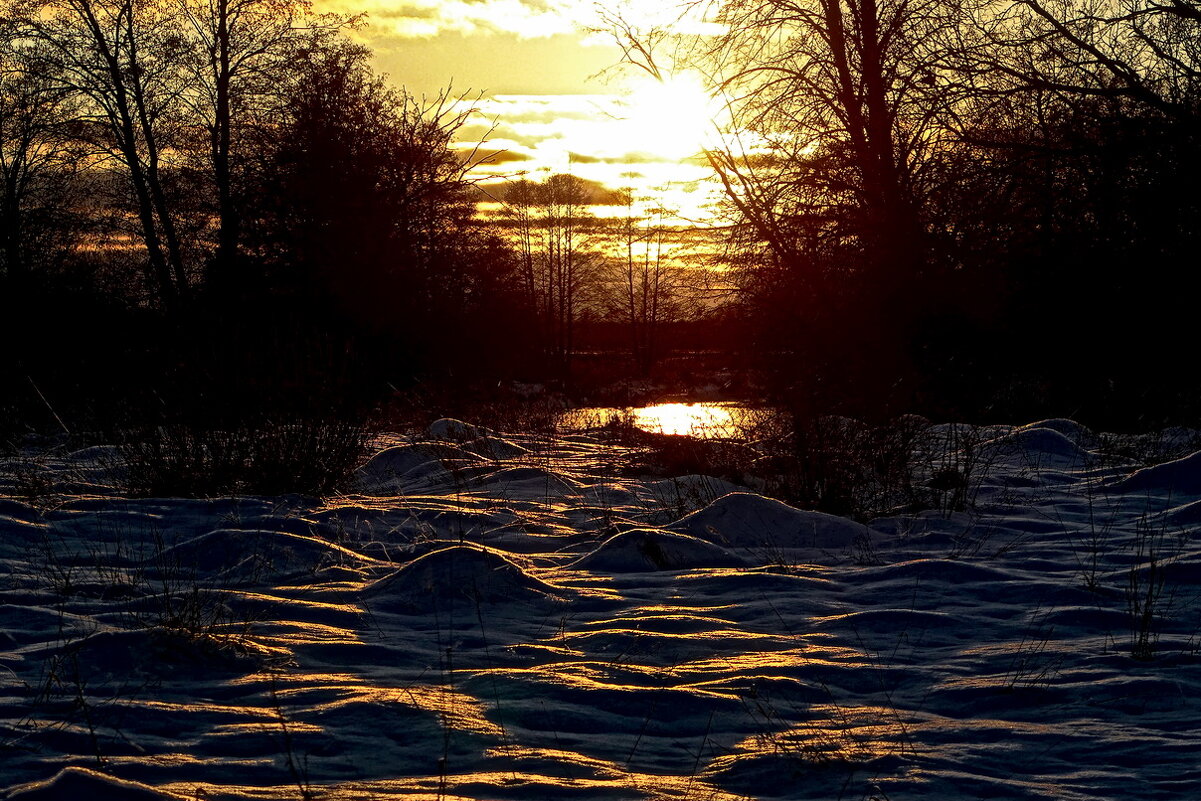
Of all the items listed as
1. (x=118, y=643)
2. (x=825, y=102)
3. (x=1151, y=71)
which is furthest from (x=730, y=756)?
(x=825, y=102)

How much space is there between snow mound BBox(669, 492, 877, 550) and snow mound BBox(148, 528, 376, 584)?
82.5 inches

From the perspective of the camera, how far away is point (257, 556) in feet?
16.5

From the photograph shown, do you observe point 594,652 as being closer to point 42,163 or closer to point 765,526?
point 765,526

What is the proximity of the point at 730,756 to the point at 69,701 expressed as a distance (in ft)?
6.86

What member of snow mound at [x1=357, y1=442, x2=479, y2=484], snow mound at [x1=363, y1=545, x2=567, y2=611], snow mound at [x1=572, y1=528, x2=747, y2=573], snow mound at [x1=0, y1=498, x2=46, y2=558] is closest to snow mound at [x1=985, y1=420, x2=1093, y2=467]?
snow mound at [x1=572, y1=528, x2=747, y2=573]

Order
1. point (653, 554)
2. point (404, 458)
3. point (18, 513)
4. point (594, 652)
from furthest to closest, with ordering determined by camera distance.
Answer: point (404, 458)
point (18, 513)
point (653, 554)
point (594, 652)

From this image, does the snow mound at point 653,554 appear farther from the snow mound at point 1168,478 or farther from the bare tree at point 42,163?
the bare tree at point 42,163

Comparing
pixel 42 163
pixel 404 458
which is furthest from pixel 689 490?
pixel 42 163

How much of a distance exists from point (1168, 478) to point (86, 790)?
789 cm

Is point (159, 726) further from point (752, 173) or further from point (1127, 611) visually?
point (752, 173)

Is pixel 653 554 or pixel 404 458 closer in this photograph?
pixel 653 554

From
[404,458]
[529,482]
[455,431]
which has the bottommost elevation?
[529,482]

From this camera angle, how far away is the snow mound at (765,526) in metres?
5.89

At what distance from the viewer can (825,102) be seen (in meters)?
13.8
